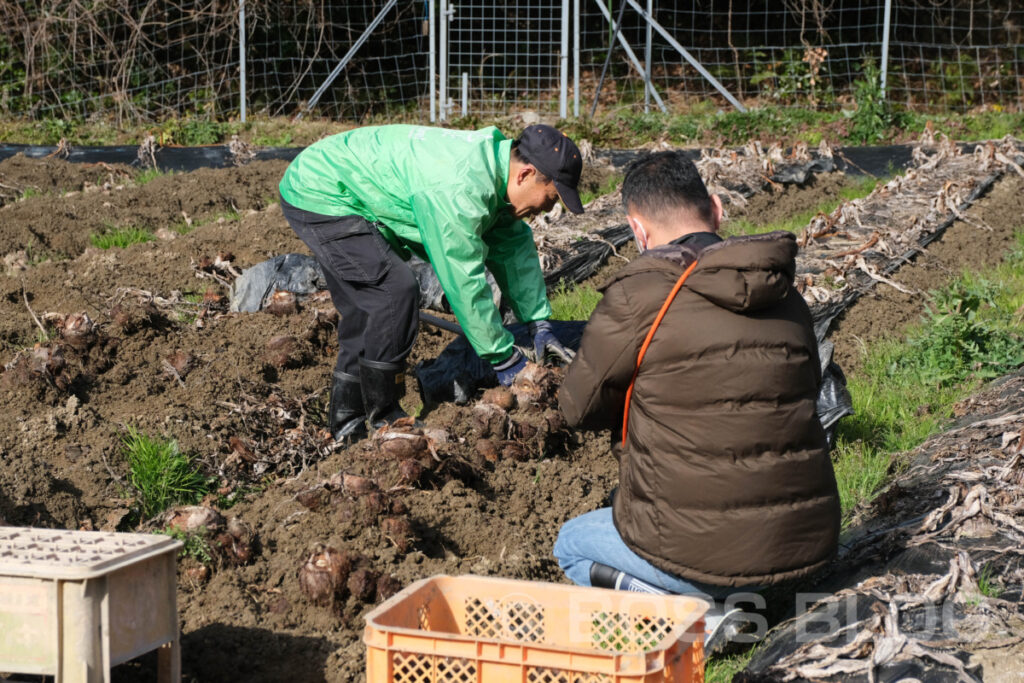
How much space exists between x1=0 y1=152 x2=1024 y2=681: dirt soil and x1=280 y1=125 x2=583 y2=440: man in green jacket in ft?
0.97

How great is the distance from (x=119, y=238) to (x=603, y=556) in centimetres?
521

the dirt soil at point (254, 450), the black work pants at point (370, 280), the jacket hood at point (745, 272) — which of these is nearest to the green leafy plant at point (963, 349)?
the dirt soil at point (254, 450)

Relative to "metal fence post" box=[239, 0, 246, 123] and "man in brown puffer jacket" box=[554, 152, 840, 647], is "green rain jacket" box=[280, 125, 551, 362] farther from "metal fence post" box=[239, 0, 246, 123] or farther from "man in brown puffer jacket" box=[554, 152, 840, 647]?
"metal fence post" box=[239, 0, 246, 123]

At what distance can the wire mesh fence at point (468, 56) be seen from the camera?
530 inches

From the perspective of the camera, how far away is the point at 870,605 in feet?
8.46

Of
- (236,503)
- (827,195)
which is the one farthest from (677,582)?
(827,195)

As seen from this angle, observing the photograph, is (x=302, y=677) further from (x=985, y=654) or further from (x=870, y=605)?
(x=985, y=654)

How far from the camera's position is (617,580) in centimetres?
272

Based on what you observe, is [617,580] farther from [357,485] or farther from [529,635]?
[357,485]

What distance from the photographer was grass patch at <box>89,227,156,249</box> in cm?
681

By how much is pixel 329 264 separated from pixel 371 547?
4.90 ft

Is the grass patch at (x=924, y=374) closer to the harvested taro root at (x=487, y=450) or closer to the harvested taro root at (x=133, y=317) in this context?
the harvested taro root at (x=487, y=450)

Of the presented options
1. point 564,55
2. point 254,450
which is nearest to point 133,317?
point 254,450

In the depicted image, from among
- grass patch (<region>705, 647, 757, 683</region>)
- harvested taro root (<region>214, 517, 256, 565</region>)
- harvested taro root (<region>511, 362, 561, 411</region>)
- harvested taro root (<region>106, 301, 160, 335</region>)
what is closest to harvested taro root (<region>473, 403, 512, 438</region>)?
harvested taro root (<region>511, 362, 561, 411</region>)
